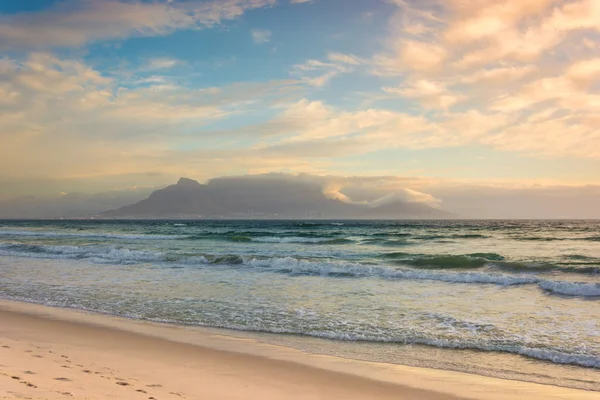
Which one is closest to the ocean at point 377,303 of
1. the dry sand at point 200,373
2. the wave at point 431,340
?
the wave at point 431,340

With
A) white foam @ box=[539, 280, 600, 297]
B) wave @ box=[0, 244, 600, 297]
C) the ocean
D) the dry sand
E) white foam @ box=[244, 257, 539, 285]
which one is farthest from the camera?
white foam @ box=[244, 257, 539, 285]

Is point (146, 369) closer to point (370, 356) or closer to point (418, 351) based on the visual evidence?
point (370, 356)

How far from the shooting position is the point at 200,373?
6113 millimetres

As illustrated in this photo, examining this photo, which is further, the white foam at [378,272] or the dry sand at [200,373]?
the white foam at [378,272]

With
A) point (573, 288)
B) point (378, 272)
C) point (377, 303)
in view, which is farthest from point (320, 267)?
point (573, 288)

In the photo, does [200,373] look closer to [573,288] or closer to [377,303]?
[377,303]

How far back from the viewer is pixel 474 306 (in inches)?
444

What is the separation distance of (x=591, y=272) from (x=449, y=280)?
262 inches

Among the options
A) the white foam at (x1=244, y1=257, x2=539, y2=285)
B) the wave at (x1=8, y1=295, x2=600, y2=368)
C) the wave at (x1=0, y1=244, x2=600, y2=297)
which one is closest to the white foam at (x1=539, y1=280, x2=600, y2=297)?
the wave at (x1=0, y1=244, x2=600, y2=297)

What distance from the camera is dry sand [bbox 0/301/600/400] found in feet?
16.8

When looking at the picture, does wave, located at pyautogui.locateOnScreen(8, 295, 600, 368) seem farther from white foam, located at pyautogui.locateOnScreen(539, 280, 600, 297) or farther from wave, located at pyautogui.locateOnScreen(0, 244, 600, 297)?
wave, located at pyautogui.locateOnScreen(0, 244, 600, 297)

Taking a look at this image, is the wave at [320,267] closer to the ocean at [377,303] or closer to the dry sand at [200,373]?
the ocean at [377,303]

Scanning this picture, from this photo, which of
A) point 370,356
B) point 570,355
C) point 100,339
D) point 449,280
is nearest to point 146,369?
point 100,339

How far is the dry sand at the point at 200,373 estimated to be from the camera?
5.13m
